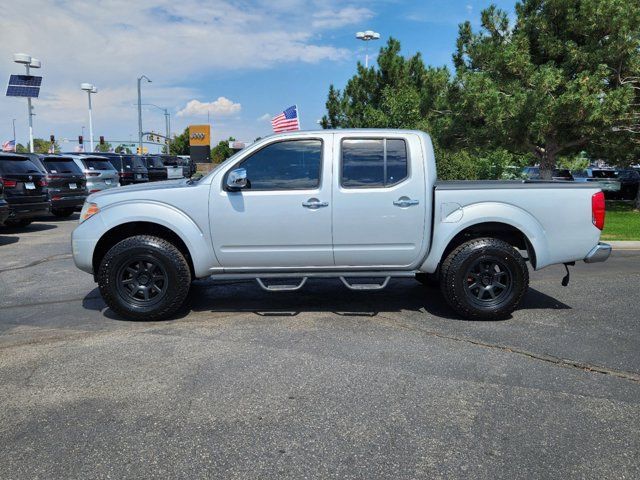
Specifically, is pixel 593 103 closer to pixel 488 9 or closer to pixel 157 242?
pixel 488 9

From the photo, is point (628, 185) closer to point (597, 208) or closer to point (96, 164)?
point (597, 208)

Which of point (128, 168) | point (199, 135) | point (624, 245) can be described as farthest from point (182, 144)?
point (624, 245)

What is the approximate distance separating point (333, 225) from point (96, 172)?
13.7 metres

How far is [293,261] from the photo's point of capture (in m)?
5.59

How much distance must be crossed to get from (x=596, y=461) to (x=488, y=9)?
16.0m

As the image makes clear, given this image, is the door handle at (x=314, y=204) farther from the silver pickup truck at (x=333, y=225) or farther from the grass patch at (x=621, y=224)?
the grass patch at (x=621, y=224)

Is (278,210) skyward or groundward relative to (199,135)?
groundward

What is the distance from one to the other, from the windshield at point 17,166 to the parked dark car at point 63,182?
128cm

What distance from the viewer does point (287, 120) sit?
56.2ft

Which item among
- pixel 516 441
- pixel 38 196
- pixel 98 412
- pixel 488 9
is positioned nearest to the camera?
pixel 516 441

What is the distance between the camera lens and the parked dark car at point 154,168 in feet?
90.9

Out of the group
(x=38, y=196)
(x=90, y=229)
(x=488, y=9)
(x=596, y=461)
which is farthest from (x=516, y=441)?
(x=488, y=9)

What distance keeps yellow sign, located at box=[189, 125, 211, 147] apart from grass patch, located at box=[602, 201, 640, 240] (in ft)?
180

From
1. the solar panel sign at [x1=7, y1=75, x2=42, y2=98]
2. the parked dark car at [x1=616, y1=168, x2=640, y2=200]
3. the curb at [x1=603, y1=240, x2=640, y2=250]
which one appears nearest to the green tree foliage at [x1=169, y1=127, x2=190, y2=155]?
the solar panel sign at [x1=7, y1=75, x2=42, y2=98]
